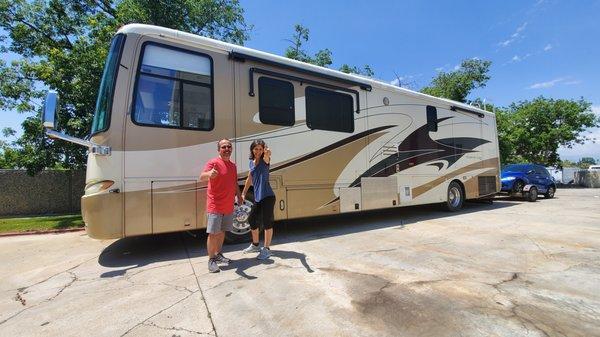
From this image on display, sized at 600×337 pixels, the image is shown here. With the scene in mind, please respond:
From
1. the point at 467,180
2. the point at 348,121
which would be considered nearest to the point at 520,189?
the point at 467,180

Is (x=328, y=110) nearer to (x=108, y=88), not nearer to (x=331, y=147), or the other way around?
(x=331, y=147)

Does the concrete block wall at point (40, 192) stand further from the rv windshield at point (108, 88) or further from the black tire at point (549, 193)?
the black tire at point (549, 193)

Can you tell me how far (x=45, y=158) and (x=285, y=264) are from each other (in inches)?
452

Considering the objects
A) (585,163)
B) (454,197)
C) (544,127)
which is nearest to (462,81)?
(544,127)

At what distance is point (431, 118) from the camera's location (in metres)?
9.82

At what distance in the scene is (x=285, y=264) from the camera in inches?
190

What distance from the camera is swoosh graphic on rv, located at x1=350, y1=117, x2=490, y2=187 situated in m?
8.36

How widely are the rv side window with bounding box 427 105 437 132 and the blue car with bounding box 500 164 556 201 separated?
6.95m

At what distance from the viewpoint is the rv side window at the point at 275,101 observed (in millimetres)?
6352

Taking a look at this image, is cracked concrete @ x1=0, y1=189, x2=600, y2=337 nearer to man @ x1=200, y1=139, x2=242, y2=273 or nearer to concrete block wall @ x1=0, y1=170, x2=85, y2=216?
man @ x1=200, y1=139, x2=242, y2=273

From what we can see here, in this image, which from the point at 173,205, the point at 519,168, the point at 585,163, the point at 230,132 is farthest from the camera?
the point at 585,163

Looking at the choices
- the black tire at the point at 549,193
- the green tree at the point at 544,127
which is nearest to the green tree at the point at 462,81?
the green tree at the point at 544,127

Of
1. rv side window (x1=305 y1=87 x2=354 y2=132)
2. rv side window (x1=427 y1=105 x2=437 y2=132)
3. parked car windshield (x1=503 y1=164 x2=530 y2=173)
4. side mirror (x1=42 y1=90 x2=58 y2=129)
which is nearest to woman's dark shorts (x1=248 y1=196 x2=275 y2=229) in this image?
rv side window (x1=305 y1=87 x2=354 y2=132)

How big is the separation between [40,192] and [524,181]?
2121cm
